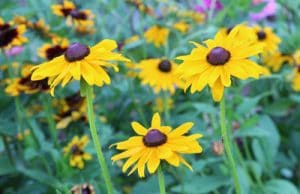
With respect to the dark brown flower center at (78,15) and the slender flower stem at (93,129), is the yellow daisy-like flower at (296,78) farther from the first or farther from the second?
the slender flower stem at (93,129)

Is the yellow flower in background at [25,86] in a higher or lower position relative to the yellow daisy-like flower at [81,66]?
lower

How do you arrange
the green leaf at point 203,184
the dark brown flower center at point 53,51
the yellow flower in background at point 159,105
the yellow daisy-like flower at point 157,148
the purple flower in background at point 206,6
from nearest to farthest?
the yellow daisy-like flower at point 157,148, the green leaf at point 203,184, the dark brown flower center at point 53,51, the yellow flower in background at point 159,105, the purple flower in background at point 206,6

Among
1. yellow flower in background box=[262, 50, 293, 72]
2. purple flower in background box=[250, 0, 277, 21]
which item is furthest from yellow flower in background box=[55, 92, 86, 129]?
purple flower in background box=[250, 0, 277, 21]

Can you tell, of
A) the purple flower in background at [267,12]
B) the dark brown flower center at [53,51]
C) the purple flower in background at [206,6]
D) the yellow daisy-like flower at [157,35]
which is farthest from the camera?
the purple flower in background at [267,12]

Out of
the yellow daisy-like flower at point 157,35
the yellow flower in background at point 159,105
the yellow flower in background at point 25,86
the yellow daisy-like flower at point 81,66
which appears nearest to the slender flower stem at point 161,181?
the yellow daisy-like flower at point 81,66

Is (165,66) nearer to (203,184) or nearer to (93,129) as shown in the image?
(203,184)

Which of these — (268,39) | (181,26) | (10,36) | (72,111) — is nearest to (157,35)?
(181,26)

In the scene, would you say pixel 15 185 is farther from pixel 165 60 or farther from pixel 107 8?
pixel 107 8

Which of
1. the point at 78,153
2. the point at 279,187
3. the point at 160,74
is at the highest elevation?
the point at 160,74
